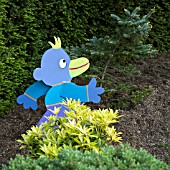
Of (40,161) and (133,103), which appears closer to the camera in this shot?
(40,161)

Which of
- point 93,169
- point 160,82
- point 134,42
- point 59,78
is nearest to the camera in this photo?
point 93,169

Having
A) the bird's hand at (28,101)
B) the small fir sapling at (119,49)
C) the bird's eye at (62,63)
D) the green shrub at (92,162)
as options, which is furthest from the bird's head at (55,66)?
the green shrub at (92,162)

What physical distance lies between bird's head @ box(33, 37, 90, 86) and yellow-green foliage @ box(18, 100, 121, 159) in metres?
0.89

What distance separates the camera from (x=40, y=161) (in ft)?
9.44

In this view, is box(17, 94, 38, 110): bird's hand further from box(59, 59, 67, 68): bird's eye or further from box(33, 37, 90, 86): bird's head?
box(59, 59, 67, 68): bird's eye

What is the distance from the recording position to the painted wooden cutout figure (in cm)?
459

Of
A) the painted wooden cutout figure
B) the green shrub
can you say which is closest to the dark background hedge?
the painted wooden cutout figure

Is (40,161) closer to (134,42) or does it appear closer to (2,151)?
(2,151)

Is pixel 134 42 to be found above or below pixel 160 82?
above

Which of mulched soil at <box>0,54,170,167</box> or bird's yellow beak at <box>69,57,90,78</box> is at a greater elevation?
bird's yellow beak at <box>69,57,90,78</box>

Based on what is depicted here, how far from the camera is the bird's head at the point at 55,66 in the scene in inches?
180

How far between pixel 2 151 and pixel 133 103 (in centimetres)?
194

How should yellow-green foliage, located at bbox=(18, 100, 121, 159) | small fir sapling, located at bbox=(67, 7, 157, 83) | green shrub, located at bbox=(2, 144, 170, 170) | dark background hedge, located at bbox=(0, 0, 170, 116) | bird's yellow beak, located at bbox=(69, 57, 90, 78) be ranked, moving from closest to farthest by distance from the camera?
green shrub, located at bbox=(2, 144, 170, 170), yellow-green foliage, located at bbox=(18, 100, 121, 159), bird's yellow beak, located at bbox=(69, 57, 90, 78), dark background hedge, located at bbox=(0, 0, 170, 116), small fir sapling, located at bbox=(67, 7, 157, 83)

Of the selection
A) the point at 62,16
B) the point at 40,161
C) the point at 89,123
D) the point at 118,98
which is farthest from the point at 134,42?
the point at 40,161
